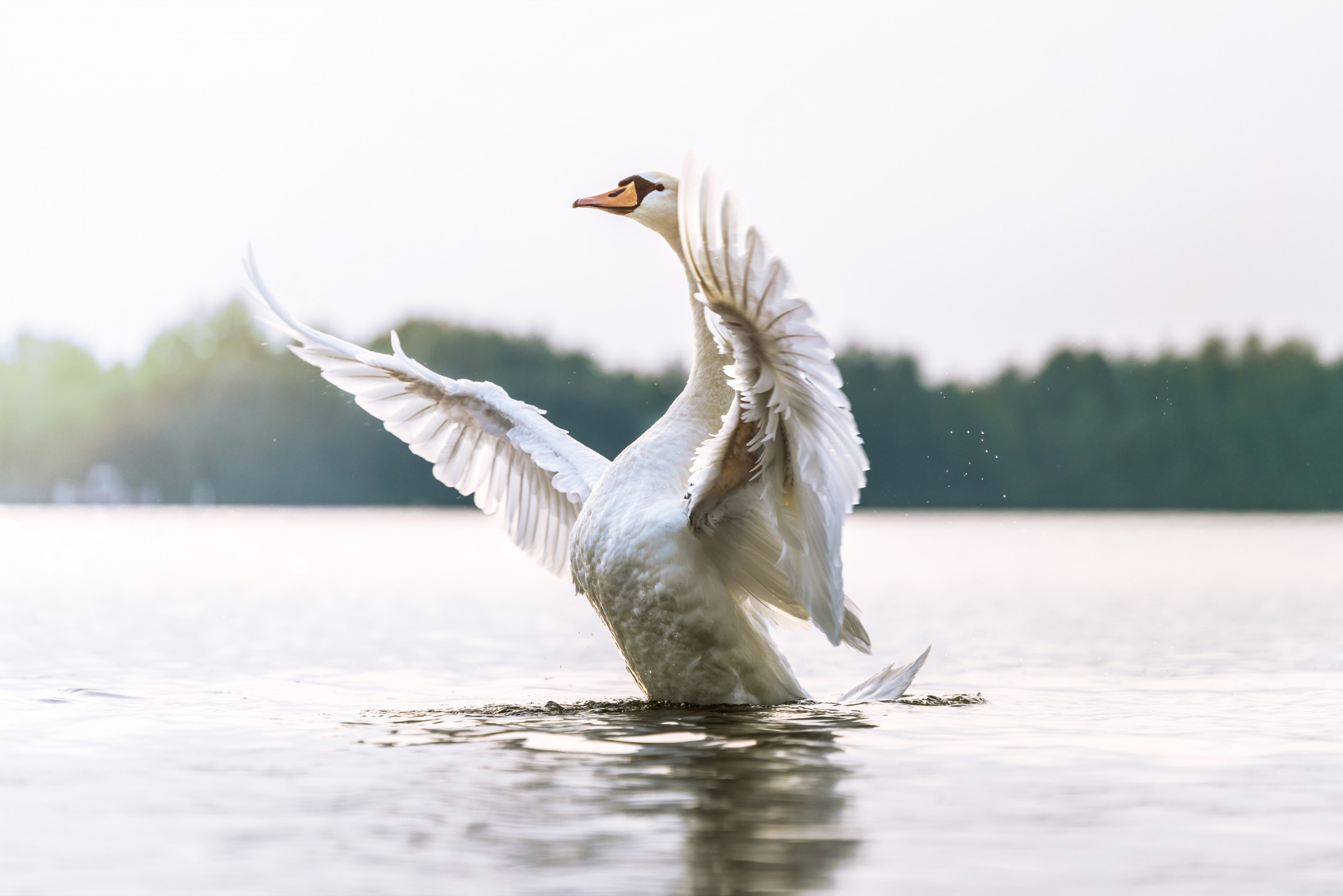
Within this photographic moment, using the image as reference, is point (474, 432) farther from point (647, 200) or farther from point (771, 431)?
point (771, 431)

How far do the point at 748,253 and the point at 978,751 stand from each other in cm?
270

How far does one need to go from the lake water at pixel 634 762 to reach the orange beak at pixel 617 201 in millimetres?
3088

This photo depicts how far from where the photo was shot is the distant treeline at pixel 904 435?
7319 centimetres

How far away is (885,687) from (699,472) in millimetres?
2437

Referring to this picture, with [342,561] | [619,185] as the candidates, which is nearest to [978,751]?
[619,185]

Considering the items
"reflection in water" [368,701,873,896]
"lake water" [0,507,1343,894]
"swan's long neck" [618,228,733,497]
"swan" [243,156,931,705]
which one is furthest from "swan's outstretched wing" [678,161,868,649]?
"lake water" [0,507,1343,894]

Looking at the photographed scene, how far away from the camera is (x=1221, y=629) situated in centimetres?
1388

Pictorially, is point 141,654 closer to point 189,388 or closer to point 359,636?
point 359,636

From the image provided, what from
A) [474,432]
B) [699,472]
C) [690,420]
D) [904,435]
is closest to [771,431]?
[699,472]

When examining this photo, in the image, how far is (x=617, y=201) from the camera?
28.3 feet

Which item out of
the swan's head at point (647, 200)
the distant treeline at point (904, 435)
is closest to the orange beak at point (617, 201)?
the swan's head at point (647, 200)

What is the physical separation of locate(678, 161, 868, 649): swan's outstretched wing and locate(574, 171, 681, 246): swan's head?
2.16 metres

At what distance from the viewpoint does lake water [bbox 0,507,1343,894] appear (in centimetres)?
429

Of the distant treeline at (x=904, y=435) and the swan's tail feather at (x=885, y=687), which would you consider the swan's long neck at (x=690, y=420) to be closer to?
the swan's tail feather at (x=885, y=687)
